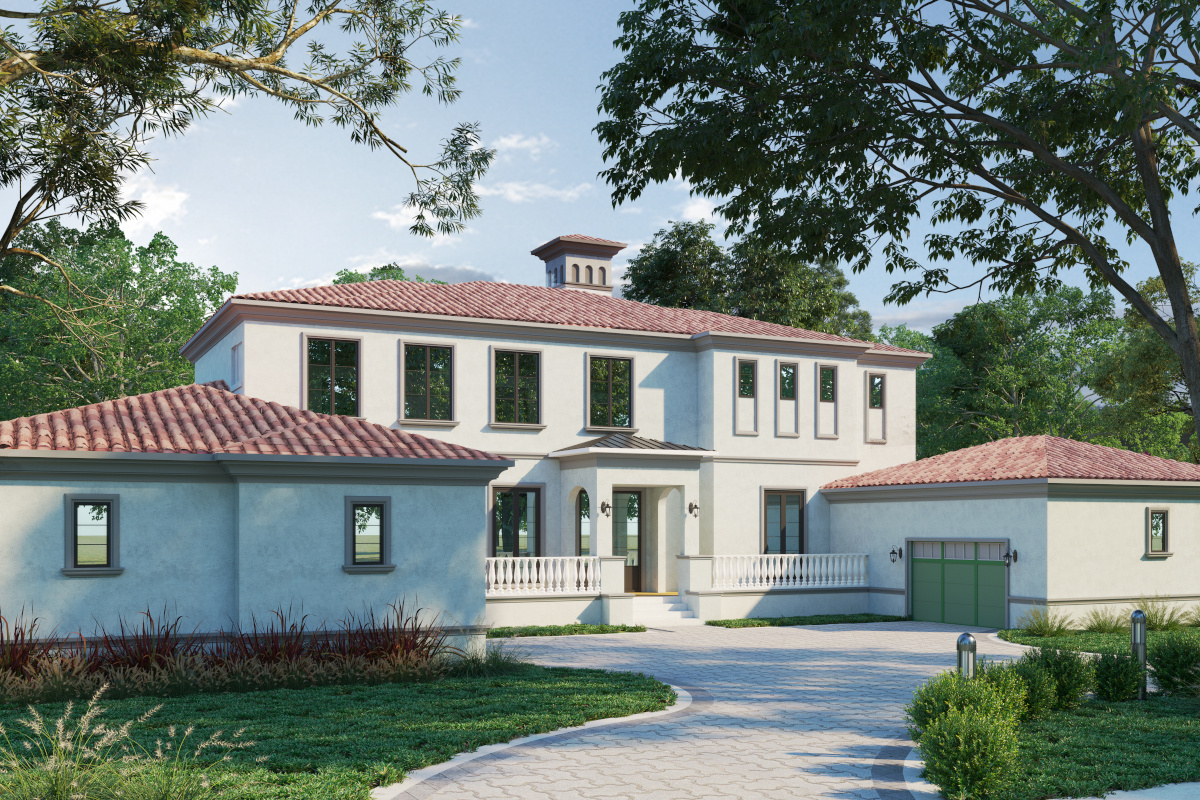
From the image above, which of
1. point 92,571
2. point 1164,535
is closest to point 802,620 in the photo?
point 1164,535

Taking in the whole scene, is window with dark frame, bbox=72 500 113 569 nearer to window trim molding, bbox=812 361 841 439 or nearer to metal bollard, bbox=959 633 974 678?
metal bollard, bbox=959 633 974 678

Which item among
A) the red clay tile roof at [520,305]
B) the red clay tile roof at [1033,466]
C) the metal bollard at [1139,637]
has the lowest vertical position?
the metal bollard at [1139,637]

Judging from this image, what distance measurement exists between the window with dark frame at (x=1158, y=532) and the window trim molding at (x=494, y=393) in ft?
48.2

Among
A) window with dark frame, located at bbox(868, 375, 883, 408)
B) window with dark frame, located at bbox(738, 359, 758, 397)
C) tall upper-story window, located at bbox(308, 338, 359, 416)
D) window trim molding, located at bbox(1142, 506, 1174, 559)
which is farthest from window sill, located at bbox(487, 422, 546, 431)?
window trim molding, located at bbox(1142, 506, 1174, 559)

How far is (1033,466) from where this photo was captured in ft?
76.5

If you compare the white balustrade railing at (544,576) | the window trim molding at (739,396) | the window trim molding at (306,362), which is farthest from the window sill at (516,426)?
the window trim molding at (739,396)

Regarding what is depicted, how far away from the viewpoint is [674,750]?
10.4m

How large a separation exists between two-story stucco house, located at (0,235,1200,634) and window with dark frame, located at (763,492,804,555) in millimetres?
85

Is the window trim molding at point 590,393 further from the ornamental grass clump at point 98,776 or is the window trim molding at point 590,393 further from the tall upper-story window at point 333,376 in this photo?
the ornamental grass clump at point 98,776

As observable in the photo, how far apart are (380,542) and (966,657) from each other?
31.8ft

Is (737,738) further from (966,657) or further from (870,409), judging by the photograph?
(870,409)

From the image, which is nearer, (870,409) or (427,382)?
(427,382)

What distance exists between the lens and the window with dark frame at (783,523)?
28094 mm

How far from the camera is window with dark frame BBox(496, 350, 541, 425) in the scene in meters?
25.9
